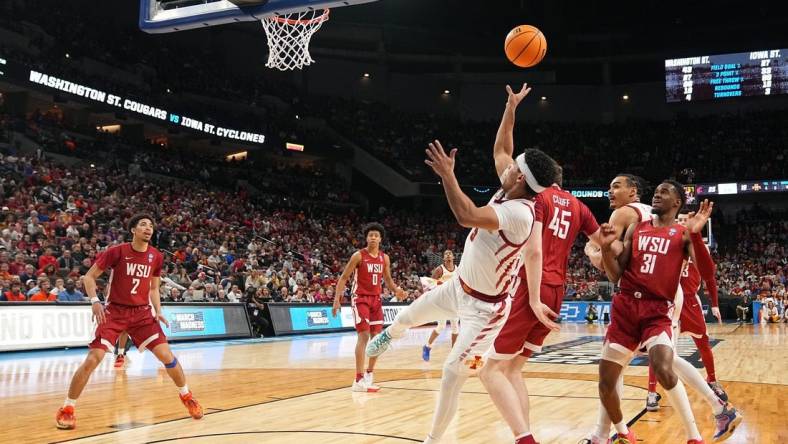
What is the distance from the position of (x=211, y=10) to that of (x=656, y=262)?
23.8 feet

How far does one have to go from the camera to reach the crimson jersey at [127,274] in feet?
23.7

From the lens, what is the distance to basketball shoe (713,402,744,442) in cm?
550

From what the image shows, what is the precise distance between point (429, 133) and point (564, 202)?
3557cm

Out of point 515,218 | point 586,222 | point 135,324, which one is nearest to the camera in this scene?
point 515,218

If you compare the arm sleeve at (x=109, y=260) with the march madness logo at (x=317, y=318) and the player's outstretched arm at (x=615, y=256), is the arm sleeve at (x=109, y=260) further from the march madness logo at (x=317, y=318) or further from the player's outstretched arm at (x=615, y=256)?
the march madness logo at (x=317, y=318)

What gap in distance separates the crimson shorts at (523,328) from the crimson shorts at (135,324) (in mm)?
3769

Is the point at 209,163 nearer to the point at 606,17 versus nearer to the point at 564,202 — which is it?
the point at 606,17

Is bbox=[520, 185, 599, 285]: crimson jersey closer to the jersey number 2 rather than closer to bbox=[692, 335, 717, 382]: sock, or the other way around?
the jersey number 2

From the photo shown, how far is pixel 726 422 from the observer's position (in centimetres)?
552

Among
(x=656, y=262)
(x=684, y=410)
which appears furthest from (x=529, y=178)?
(x=684, y=410)

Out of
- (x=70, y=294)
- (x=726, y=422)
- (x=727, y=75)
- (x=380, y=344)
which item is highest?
(x=727, y=75)

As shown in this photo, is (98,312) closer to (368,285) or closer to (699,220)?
(368,285)

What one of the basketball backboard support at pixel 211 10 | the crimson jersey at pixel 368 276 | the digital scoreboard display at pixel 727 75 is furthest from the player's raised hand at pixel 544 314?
the digital scoreboard display at pixel 727 75

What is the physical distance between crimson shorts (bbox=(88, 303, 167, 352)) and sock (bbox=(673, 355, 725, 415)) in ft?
15.7
